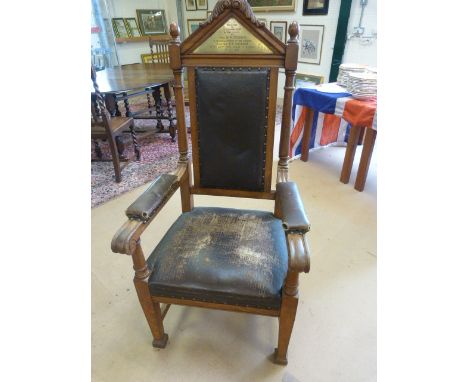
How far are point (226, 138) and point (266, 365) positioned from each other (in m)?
1.00

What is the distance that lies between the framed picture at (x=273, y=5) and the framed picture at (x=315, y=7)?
8.2 inches

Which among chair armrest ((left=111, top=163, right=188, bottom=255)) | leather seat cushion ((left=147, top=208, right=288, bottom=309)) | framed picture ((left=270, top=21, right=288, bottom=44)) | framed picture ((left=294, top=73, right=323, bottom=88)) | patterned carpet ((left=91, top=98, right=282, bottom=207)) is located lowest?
patterned carpet ((left=91, top=98, right=282, bottom=207))

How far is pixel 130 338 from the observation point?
4.21 ft

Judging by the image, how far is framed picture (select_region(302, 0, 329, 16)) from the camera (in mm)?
3729

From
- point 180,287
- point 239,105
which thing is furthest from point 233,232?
point 239,105

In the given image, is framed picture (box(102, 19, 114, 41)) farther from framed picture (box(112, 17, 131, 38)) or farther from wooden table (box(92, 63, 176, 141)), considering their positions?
wooden table (box(92, 63, 176, 141))

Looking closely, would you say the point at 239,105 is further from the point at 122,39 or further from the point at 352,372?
the point at 122,39

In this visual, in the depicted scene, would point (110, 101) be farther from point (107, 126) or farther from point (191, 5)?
point (191, 5)

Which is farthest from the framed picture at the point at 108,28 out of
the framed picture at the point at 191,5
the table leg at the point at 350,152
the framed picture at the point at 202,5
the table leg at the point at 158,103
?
the table leg at the point at 350,152

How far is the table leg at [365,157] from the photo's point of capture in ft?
7.22

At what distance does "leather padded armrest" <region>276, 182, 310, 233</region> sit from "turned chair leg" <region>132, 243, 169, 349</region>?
52cm

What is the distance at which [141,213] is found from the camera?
933mm

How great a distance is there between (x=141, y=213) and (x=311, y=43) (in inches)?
163

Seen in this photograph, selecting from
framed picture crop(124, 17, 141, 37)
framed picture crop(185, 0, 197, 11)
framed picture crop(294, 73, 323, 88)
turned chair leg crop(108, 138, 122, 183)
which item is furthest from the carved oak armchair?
framed picture crop(185, 0, 197, 11)
